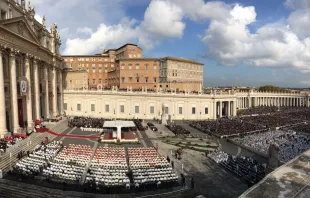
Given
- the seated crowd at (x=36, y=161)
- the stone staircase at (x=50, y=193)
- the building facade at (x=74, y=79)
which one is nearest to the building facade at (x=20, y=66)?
the seated crowd at (x=36, y=161)

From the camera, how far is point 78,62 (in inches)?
3516

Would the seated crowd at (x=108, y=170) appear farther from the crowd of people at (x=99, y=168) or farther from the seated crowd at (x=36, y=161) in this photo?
the seated crowd at (x=36, y=161)

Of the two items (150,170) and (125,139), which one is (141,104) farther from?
(150,170)

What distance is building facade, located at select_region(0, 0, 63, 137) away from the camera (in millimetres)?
32594

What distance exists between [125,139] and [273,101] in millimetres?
88899

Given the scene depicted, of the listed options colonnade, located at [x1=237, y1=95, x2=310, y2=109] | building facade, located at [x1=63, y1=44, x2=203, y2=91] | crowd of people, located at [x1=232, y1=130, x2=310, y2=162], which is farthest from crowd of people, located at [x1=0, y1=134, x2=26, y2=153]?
colonnade, located at [x1=237, y1=95, x2=310, y2=109]

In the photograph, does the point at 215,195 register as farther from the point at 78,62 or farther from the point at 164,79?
the point at 78,62

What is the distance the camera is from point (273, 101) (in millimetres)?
106875

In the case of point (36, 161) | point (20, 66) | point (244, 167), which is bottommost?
point (244, 167)

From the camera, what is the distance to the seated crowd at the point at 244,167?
22298mm

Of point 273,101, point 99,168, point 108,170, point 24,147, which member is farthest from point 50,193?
point 273,101

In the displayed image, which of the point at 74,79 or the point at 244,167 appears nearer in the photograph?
the point at 244,167

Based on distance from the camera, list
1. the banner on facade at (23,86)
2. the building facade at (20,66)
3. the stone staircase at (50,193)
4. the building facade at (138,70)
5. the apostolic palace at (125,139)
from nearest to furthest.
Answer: the stone staircase at (50,193) → the apostolic palace at (125,139) → the building facade at (20,66) → the banner on facade at (23,86) → the building facade at (138,70)

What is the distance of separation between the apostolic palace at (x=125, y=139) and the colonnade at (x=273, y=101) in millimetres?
25401
